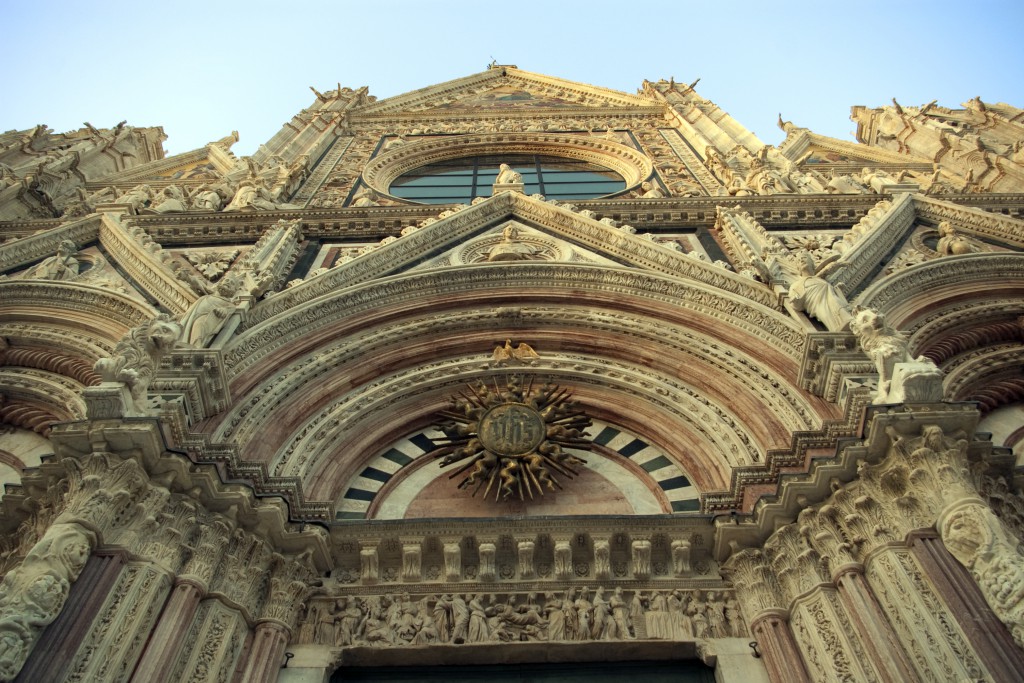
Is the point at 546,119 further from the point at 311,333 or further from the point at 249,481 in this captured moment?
the point at 249,481

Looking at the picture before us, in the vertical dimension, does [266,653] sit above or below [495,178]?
below

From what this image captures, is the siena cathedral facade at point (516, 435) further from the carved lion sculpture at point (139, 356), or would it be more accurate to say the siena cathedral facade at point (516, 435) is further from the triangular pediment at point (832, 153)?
the triangular pediment at point (832, 153)

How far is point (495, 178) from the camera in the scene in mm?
16422

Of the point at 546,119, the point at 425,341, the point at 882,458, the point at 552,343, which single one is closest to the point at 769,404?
the point at 882,458

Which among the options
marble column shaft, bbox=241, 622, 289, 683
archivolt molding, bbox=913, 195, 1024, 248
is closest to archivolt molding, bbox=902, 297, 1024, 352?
archivolt molding, bbox=913, 195, 1024, 248

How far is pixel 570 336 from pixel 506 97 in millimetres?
14696

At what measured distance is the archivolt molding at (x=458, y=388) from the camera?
24.4ft

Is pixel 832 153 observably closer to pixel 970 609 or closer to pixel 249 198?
pixel 249 198

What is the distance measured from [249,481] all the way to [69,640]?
6.04 ft

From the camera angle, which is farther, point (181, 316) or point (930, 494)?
point (181, 316)

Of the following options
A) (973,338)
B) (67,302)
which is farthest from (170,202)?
(973,338)

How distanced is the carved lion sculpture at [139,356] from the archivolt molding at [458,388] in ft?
4.24

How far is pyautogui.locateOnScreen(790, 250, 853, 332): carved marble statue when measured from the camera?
302 inches

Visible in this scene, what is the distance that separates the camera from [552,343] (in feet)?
30.3
